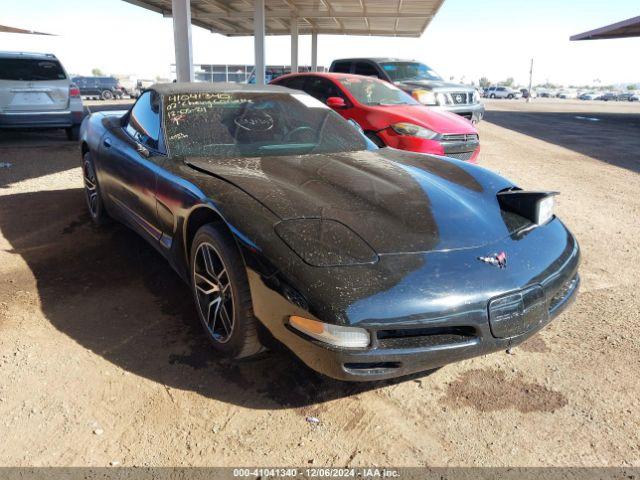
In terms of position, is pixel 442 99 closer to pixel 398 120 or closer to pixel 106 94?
pixel 398 120

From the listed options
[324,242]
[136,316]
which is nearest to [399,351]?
[324,242]

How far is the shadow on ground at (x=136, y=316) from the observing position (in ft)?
7.72

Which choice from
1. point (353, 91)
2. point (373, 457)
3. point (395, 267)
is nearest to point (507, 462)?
point (373, 457)

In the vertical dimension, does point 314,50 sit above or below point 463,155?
above

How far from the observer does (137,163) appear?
327 centimetres

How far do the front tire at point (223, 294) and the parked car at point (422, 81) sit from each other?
9086 mm

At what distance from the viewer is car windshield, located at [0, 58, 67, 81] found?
862cm

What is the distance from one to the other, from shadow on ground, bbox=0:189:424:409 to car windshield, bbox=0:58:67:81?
5181 mm

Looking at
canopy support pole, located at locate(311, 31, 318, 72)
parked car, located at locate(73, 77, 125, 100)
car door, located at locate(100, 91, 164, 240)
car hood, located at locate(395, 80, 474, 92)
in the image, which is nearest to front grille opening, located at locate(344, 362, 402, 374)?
car door, located at locate(100, 91, 164, 240)

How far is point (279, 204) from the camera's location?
234 cm

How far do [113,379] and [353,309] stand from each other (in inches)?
52.1

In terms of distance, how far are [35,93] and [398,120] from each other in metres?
6.66

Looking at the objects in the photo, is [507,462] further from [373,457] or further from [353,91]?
[353,91]

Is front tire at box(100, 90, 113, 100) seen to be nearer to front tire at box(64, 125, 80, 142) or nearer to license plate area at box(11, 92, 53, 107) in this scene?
front tire at box(64, 125, 80, 142)
